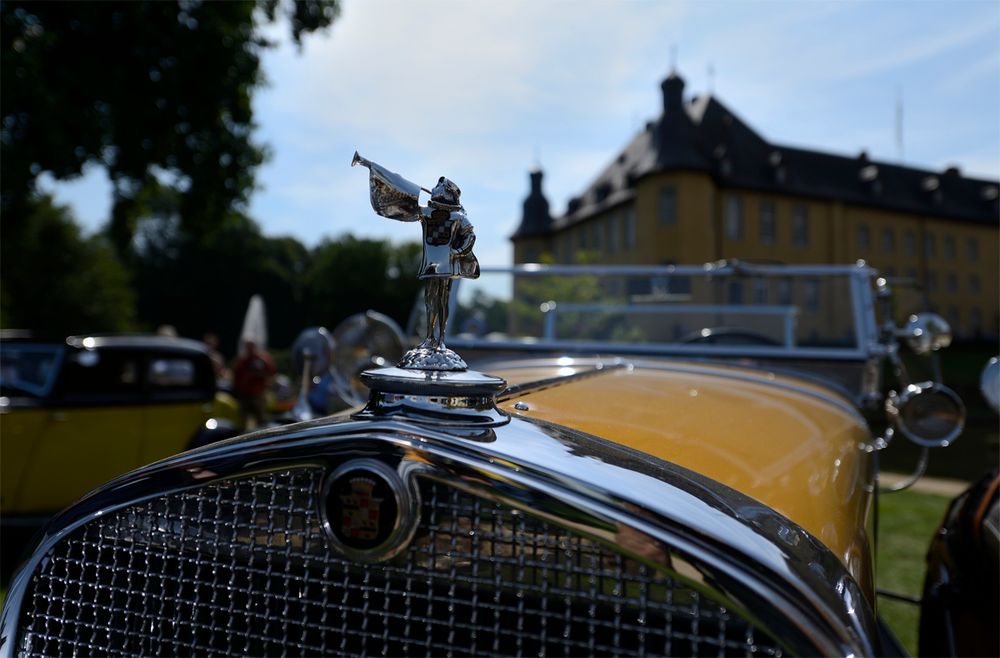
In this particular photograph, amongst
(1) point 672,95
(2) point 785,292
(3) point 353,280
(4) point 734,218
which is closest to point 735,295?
(2) point 785,292

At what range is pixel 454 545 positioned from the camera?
1.01 metres

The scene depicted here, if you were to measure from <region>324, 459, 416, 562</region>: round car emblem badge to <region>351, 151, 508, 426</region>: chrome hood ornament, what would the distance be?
0.36 feet

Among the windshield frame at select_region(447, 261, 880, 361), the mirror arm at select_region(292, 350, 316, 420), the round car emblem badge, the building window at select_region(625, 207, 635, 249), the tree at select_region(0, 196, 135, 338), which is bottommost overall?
the round car emblem badge

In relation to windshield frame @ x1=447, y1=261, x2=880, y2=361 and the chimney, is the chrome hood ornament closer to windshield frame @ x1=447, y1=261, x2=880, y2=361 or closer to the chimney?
windshield frame @ x1=447, y1=261, x2=880, y2=361

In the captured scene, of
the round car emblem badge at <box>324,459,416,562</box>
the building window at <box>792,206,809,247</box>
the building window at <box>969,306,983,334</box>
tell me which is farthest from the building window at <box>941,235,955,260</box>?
the round car emblem badge at <box>324,459,416,562</box>

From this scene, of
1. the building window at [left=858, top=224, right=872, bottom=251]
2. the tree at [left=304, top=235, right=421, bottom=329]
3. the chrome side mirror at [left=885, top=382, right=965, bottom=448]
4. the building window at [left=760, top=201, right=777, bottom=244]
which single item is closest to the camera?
the chrome side mirror at [left=885, top=382, right=965, bottom=448]

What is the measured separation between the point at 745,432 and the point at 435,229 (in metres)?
0.91

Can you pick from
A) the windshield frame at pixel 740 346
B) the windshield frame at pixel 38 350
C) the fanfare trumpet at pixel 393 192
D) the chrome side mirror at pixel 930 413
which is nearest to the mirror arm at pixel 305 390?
the windshield frame at pixel 740 346

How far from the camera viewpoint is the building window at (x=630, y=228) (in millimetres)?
27609

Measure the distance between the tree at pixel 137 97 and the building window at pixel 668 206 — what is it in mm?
15286

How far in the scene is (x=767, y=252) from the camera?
2886 cm

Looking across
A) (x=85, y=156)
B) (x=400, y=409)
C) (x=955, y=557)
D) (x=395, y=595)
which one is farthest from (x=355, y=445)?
(x=85, y=156)

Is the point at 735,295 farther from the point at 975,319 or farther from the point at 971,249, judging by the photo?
the point at 971,249

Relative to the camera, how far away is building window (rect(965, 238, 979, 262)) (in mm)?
35656
